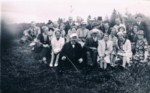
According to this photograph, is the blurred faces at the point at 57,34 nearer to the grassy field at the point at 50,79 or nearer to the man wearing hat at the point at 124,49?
the grassy field at the point at 50,79

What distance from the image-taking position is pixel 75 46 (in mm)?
4262

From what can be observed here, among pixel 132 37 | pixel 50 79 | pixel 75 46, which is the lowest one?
pixel 50 79

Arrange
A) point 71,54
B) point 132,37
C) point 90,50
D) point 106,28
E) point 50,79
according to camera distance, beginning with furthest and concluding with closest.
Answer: point 132,37, point 106,28, point 90,50, point 71,54, point 50,79

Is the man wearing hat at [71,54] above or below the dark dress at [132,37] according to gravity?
below

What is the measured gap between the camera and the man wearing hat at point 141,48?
4.60 metres

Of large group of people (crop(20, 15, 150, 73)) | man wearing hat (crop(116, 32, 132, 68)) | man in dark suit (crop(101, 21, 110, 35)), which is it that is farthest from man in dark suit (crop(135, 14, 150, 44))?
man in dark suit (crop(101, 21, 110, 35))

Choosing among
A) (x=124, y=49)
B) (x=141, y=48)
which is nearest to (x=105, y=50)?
(x=124, y=49)

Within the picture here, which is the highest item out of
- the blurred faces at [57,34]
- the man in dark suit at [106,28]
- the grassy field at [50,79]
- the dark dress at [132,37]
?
the man in dark suit at [106,28]

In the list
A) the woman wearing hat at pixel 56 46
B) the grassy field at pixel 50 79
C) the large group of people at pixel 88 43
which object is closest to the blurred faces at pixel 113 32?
the large group of people at pixel 88 43

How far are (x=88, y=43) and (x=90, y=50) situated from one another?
0.11 metres

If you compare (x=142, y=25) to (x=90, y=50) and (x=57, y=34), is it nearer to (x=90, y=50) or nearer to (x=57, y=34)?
(x=90, y=50)

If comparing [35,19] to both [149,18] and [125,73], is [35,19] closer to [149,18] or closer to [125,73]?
[125,73]

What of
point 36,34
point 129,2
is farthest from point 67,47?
point 129,2

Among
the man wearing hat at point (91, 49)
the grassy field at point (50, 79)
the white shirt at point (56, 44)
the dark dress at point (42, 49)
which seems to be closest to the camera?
the grassy field at point (50, 79)
